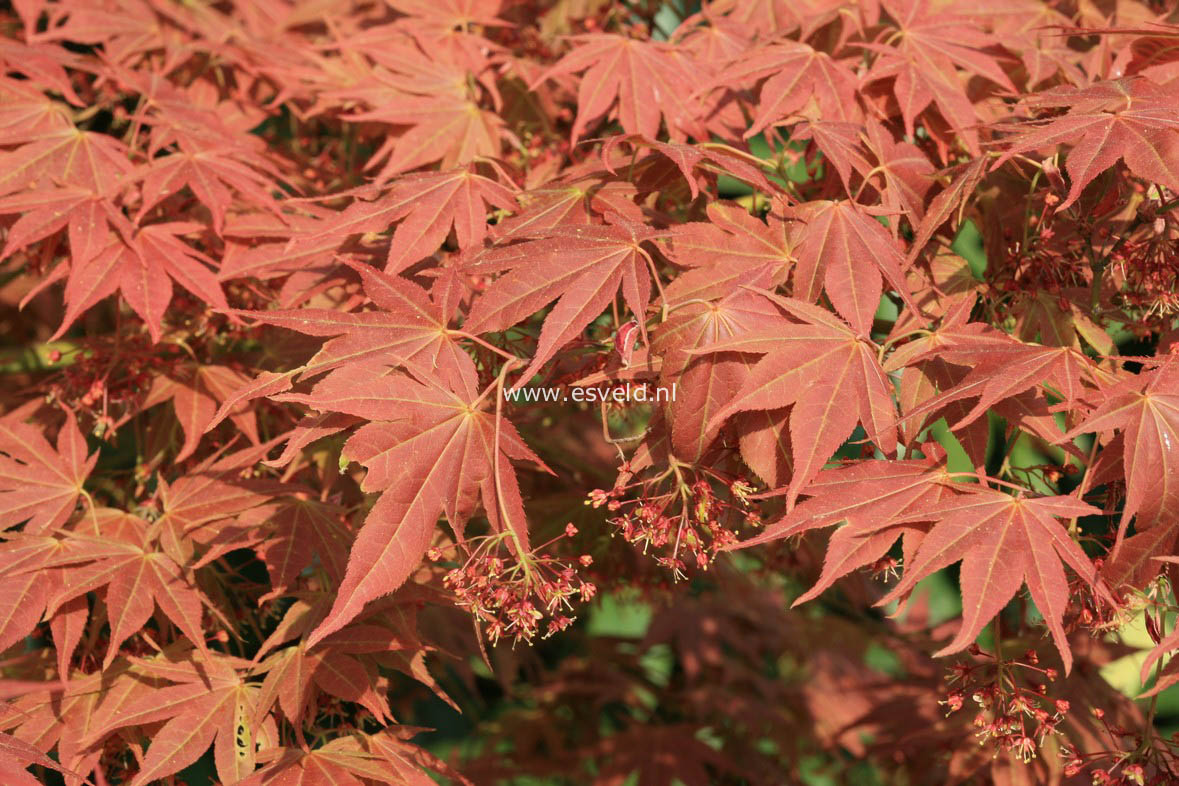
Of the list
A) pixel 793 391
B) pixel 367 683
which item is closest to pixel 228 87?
pixel 367 683

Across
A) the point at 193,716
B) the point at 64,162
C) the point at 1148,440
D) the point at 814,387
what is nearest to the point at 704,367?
the point at 814,387

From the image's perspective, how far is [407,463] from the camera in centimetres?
102

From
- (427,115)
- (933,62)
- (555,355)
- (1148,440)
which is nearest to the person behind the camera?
(1148,440)

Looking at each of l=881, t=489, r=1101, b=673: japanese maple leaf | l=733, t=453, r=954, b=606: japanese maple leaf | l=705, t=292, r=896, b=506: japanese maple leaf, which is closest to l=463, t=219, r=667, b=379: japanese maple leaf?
l=705, t=292, r=896, b=506: japanese maple leaf

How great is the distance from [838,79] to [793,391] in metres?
0.61

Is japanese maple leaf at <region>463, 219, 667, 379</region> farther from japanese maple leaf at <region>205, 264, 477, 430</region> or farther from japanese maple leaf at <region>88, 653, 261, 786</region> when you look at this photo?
japanese maple leaf at <region>88, 653, 261, 786</region>

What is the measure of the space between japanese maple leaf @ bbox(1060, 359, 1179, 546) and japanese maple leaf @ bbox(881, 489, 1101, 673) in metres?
0.05

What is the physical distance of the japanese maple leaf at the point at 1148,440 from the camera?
95 cm

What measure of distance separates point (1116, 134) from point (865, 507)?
485 mm

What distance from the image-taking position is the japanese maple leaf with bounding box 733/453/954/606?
3.22ft

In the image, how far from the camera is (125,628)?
3.87 ft

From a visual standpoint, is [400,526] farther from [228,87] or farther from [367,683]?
[228,87]

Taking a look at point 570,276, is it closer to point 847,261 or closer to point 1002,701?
point 847,261

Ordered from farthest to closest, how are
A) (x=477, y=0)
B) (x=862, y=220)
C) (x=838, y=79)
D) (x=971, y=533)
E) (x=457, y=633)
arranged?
(x=457, y=633) → (x=477, y=0) → (x=838, y=79) → (x=862, y=220) → (x=971, y=533)
